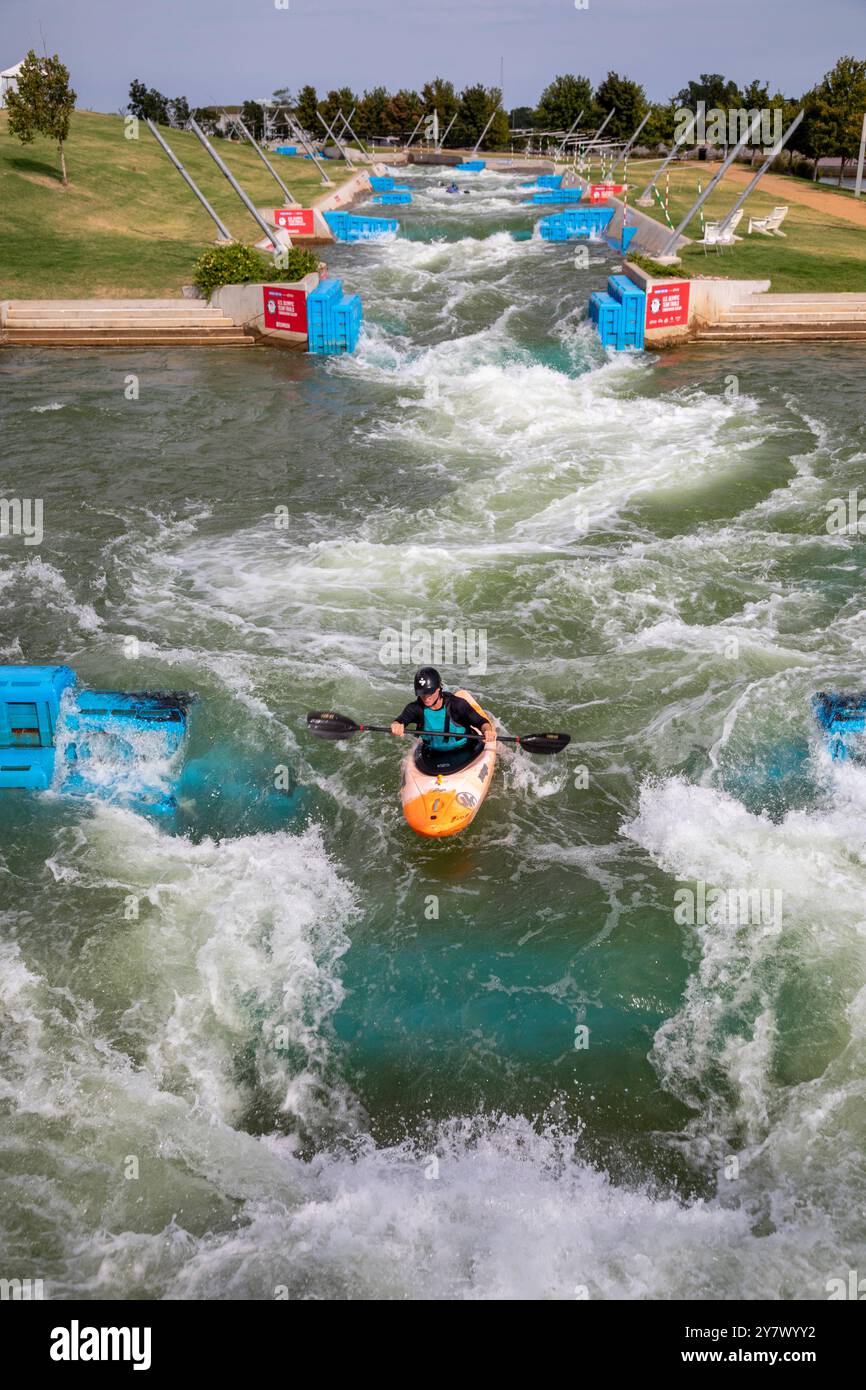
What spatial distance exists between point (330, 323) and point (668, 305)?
805 cm

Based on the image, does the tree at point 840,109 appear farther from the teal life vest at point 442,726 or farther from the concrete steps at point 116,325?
the teal life vest at point 442,726

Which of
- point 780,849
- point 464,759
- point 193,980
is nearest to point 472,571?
point 464,759

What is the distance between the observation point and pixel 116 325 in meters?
25.7

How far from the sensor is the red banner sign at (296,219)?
3872 cm

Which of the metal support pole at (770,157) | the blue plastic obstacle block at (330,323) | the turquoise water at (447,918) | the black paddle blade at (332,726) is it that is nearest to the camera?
the turquoise water at (447,918)

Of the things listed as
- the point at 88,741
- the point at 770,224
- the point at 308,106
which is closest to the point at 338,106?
the point at 308,106


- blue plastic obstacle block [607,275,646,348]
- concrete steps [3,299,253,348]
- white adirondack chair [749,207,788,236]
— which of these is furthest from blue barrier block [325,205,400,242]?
blue plastic obstacle block [607,275,646,348]

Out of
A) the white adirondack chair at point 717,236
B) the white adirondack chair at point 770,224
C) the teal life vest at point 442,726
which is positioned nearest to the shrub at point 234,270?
the white adirondack chair at point 717,236

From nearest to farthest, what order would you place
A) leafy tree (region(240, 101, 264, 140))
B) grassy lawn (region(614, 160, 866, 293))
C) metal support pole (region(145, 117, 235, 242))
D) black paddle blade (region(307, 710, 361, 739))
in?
1. black paddle blade (region(307, 710, 361, 739))
2. metal support pole (region(145, 117, 235, 242))
3. grassy lawn (region(614, 160, 866, 293))
4. leafy tree (region(240, 101, 264, 140))

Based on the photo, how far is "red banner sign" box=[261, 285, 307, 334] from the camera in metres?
25.0

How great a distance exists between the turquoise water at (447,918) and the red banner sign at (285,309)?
874cm

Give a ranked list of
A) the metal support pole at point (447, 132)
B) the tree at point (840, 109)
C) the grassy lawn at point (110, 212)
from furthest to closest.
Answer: the metal support pole at point (447, 132) < the tree at point (840, 109) < the grassy lawn at point (110, 212)

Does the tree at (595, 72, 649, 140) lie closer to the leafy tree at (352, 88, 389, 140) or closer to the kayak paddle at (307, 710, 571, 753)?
the leafy tree at (352, 88, 389, 140)

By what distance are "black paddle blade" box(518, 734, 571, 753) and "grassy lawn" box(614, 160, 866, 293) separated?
2122 cm
